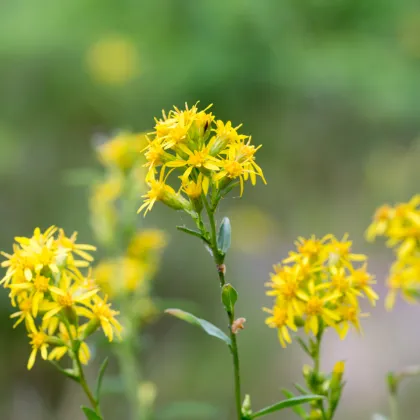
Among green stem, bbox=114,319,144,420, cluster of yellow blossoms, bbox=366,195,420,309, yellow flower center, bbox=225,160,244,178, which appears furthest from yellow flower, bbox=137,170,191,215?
green stem, bbox=114,319,144,420

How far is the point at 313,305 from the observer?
3.70 feet

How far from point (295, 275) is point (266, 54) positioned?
427 cm

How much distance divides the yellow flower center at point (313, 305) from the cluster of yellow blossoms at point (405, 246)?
0.35 m

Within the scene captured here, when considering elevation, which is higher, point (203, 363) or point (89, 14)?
point (89, 14)

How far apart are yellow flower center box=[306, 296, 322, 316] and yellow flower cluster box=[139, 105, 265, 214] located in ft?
0.75

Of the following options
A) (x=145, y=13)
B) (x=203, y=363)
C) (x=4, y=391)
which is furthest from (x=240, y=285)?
(x=145, y=13)

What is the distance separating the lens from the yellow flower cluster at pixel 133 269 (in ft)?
6.52

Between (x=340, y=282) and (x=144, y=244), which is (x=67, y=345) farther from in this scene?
(x=144, y=244)

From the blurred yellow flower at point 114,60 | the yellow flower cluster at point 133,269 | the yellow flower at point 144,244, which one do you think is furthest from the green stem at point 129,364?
the blurred yellow flower at point 114,60

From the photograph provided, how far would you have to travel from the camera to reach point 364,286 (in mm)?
1215

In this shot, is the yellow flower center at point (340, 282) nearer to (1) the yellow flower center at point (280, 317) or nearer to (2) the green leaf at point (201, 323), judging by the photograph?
(1) the yellow flower center at point (280, 317)

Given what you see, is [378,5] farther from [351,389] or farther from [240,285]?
[351,389]

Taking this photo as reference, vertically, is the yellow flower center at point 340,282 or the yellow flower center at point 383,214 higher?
the yellow flower center at point 383,214

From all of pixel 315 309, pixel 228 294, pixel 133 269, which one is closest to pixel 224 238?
pixel 228 294
